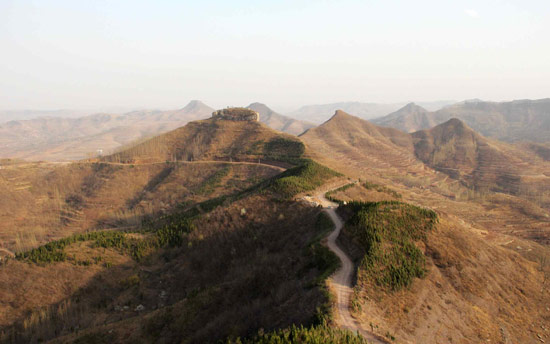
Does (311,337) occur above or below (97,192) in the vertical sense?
above

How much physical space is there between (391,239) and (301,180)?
29.2m

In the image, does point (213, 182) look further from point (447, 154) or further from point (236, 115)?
point (447, 154)

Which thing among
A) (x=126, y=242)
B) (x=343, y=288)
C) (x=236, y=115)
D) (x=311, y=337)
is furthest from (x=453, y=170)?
(x=311, y=337)

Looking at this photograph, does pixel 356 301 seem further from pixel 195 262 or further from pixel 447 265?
pixel 195 262

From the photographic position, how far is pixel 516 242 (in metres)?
59.1

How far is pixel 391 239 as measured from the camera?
2944cm

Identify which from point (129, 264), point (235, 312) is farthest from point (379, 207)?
point (129, 264)

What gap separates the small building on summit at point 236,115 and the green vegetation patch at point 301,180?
2778 inches

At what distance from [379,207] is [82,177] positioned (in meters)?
114

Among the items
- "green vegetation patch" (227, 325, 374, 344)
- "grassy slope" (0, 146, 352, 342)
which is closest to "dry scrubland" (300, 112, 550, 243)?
"grassy slope" (0, 146, 352, 342)

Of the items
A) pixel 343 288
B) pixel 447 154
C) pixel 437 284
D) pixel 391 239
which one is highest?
pixel 391 239

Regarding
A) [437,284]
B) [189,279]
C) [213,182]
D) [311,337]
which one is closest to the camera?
[311,337]

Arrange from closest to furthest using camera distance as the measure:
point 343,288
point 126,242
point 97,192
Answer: point 343,288 < point 126,242 < point 97,192

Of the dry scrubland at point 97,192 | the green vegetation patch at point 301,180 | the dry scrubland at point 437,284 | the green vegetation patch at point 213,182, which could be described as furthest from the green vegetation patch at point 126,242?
the green vegetation patch at point 213,182
